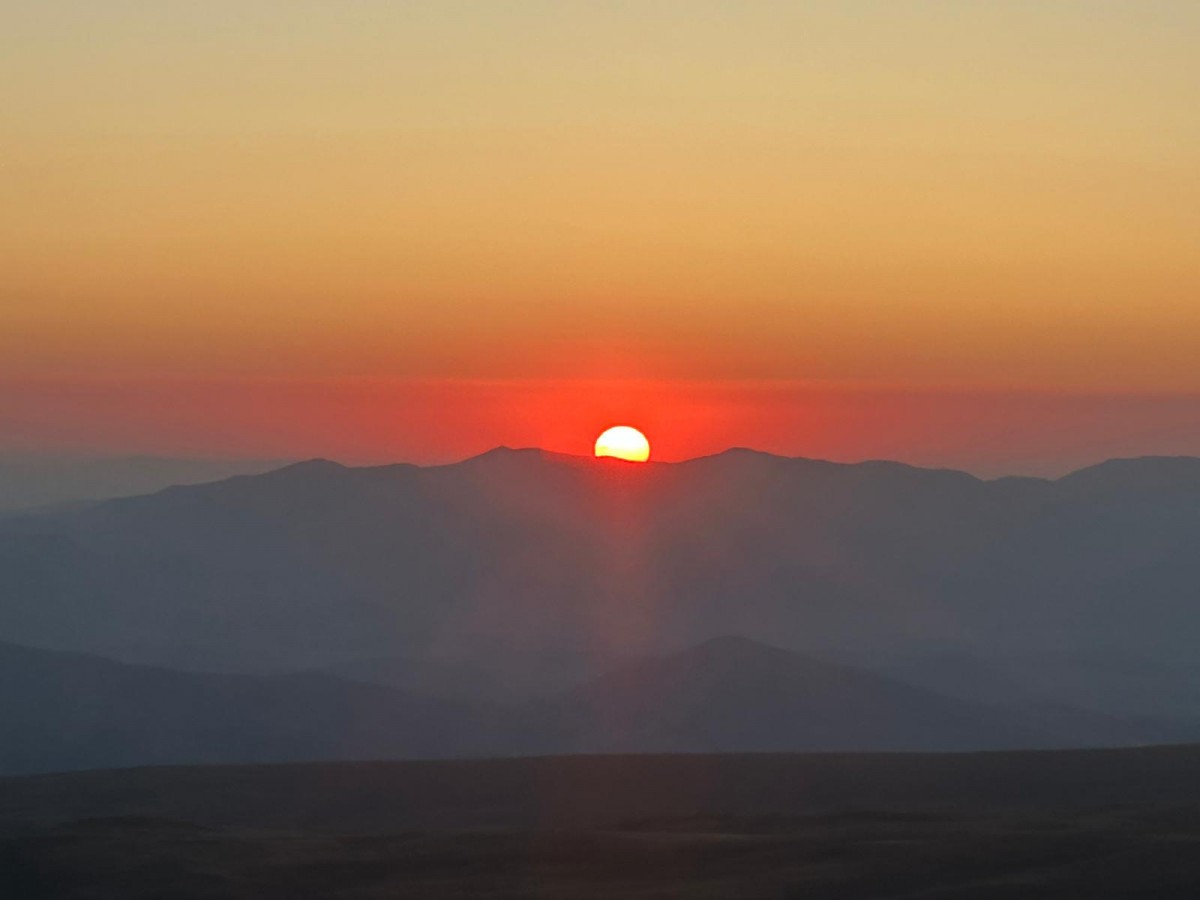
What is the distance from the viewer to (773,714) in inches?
5231

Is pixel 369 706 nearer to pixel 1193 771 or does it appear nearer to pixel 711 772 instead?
pixel 711 772

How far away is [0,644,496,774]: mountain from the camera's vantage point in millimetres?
121500

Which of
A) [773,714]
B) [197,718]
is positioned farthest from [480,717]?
[773,714]

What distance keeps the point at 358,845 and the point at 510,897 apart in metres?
6.94

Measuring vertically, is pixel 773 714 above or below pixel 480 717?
below

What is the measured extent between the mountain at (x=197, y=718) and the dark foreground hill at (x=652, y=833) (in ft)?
236

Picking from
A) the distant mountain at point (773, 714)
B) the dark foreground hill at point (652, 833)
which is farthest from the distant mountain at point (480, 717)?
the dark foreground hill at point (652, 833)

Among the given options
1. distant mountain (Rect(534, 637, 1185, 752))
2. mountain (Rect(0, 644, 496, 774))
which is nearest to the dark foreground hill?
mountain (Rect(0, 644, 496, 774))

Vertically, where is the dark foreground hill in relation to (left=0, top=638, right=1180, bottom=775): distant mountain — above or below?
below

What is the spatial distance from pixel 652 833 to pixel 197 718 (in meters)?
103

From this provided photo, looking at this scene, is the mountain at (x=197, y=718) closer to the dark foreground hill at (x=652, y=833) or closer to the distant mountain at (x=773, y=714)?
the distant mountain at (x=773, y=714)

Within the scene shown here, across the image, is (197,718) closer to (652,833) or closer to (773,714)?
(773,714)

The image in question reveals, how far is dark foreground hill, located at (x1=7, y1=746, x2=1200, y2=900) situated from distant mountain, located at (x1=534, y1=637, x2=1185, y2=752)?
76446 millimetres

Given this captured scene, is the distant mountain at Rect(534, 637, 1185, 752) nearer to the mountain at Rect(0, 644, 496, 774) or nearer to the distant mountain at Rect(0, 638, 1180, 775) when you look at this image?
the distant mountain at Rect(0, 638, 1180, 775)
